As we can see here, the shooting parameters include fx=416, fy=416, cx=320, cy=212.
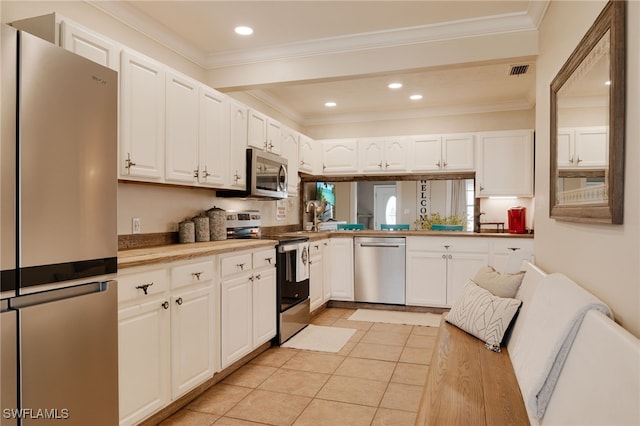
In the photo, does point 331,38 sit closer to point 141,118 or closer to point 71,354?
point 141,118

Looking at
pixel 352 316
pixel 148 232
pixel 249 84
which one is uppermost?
pixel 249 84

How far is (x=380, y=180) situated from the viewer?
19.1 ft

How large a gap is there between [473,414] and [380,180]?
14.7 feet

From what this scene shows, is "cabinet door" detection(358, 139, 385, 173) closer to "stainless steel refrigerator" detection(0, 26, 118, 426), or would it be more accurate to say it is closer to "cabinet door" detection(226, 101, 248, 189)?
"cabinet door" detection(226, 101, 248, 189)

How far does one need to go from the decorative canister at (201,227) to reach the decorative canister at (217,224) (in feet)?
0.43

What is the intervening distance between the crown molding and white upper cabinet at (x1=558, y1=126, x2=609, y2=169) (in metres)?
1.22

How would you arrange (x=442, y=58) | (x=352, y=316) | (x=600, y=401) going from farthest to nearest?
(x=352, y=316) < (x=442, y=58) < (x=600, y=401)

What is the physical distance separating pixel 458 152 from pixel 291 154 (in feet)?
6.89

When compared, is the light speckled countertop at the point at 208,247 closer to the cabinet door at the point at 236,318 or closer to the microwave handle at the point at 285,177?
the cabinet door at the point at 236,318

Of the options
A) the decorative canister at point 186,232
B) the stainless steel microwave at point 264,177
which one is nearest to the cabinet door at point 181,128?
the decorative canister at point 186,232

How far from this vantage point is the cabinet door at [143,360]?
2.04m

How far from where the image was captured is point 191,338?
257 centimetres

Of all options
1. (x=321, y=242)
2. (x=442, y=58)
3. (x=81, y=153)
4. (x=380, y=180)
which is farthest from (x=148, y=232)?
(x=380, y=180)

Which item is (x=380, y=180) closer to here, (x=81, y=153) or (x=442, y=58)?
(x=442, y=58)
